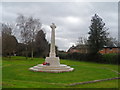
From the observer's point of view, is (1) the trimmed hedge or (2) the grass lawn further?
(1) the trimmed hedge

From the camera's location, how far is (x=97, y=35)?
3625cm

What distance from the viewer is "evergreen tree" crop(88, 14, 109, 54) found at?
118 ft

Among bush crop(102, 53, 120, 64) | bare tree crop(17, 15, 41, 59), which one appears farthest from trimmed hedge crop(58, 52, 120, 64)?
bare tree crop(17, 15, 41, 59)

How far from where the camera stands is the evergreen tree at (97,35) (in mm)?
35875

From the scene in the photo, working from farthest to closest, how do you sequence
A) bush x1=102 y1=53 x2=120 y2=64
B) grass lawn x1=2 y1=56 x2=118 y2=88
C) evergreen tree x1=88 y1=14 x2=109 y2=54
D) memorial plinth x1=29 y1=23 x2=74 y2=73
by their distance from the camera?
evergreen tree x1=88 y1=14 x2=109 y2=54
bush x1=102 y1=53 x2=120 y2=64
memorial plinth x1=29 y1=23 x2=74 y2=73
grass lawn x1=2 y1=56 x2=118 y2=88

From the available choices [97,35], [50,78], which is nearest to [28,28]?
[97,35]

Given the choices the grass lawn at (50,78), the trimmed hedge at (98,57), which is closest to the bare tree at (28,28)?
the trimmed hedge at (98,57)

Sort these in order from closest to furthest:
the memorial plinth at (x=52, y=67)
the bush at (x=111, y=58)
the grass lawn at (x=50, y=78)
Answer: the grass lawn at (x=50, y=78)
the memorial plinth at (x=52, y=67)
the bush at (x=111, y=58)

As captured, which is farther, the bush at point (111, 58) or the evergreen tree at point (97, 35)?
the evergreen tree at point (97, 35)

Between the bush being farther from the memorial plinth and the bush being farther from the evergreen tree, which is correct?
the memorial plinth

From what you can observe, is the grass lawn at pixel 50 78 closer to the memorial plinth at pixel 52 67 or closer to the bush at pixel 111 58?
the memorial plinth at pixel 52 67

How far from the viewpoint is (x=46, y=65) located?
1778cm

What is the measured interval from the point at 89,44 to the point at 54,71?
2243cm

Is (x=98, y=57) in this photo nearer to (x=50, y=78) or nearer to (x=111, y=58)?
A: (x=111, y=58)
